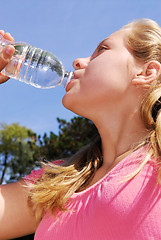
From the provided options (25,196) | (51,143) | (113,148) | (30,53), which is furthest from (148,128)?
(51,143)

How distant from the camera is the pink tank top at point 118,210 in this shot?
165 centimetres

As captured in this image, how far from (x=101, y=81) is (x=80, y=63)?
294 millimetres

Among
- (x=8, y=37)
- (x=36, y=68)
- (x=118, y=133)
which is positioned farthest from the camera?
(x=36, y=68)

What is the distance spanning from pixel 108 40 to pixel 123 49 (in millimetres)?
147

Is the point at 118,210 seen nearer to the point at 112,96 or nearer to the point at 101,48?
the point at 112,96

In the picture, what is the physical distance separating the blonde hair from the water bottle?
91 cm

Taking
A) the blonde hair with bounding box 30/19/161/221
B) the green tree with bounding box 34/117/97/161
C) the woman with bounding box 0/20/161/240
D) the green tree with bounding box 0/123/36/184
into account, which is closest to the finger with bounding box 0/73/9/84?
the woman with bounding box 0/20/161/240

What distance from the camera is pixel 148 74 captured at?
2.34m

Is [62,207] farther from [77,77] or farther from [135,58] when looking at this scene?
[135,58]

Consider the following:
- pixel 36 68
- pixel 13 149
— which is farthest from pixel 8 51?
pixel 13 149

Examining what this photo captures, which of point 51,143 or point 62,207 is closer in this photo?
point 62,207

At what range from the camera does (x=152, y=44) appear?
7.88 feet

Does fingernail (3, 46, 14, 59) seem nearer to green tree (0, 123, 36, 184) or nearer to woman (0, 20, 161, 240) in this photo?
woman (0, 20, 161, 240)

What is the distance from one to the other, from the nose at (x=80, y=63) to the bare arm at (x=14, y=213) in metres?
0.97
